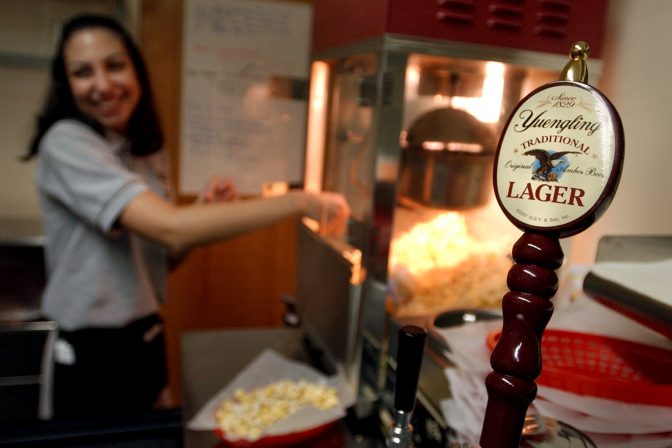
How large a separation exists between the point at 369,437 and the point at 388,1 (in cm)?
80

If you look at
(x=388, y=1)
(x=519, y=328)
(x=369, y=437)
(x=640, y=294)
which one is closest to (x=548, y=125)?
(x=519, y=328)

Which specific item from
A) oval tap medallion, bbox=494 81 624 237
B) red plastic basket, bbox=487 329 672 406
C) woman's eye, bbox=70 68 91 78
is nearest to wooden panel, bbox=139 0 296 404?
woman's eye, bbox=70 68 91 78

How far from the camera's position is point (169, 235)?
1.26 meters

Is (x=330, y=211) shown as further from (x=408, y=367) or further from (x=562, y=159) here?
(x=562, y=159)

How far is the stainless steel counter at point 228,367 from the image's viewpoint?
1.03 m

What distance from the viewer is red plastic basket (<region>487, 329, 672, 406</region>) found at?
617 millimetres

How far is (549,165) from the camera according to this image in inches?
18.2

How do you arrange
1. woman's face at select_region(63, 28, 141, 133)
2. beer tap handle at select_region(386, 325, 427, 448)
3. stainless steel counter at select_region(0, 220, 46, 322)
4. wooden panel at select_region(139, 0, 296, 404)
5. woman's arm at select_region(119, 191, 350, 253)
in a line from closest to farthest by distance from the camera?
beer tap handle at select_region(386, 325, 427, 448), woman's arm at select_region(119, 191, 350, 253), woman's face at select_region(63, 28, 141, 133), stainless steel counter at select_region(0, 220, 46, 322), wooden panel at select_region(139, 0, 296, 404)

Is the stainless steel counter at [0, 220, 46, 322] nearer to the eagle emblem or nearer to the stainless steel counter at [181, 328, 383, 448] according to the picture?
the stainless steel counter at [181, 328, 383, 448]

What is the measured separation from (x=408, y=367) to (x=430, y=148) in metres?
0.57

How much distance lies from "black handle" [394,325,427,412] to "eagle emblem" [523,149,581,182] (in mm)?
207

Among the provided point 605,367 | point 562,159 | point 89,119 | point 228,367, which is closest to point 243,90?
point 89,119

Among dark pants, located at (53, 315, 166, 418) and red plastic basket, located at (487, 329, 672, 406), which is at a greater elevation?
red plastic basket, located at (487, 329, 672, 406)

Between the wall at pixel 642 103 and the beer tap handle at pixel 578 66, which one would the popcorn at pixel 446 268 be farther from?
the beer tap handle at pixel 578 66
